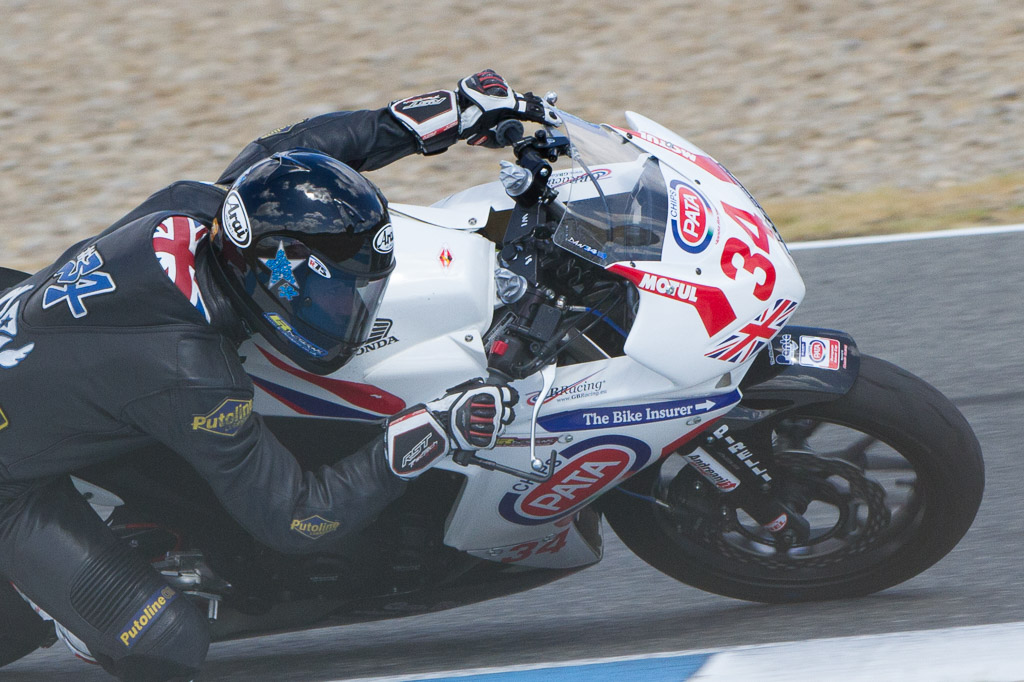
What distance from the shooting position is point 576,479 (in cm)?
289

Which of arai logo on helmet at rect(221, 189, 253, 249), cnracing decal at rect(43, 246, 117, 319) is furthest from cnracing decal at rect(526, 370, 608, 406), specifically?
cnracing decal at rect(43, 246, 117, 319)

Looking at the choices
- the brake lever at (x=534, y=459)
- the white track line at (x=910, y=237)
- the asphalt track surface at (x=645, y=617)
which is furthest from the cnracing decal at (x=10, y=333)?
the white track line at (x=910, y=237)

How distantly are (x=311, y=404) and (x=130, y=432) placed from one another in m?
0.41

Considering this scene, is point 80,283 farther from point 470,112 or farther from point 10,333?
point 470,112

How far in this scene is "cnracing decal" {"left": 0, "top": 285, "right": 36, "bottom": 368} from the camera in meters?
2.67

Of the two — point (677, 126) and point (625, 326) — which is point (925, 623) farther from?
point (677, 126)

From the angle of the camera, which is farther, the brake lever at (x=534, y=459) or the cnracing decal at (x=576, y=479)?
the cnracing decal at (x=576, y=479)

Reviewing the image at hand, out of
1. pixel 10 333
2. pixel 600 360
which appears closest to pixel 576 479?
pixel 600 360

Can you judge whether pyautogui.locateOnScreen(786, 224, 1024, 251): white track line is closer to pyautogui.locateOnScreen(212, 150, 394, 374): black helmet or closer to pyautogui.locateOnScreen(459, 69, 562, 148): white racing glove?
pyautogui.locateOnScreen(459, 69, 562, 148): white racing glove

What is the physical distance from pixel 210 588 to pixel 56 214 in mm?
4023

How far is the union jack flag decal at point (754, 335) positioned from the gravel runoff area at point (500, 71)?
11.5 ft

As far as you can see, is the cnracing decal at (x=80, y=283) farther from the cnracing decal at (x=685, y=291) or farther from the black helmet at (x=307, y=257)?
the cnracing decal at (x=685, y=291)

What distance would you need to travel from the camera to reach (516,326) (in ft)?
9.05

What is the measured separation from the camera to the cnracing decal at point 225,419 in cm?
252
